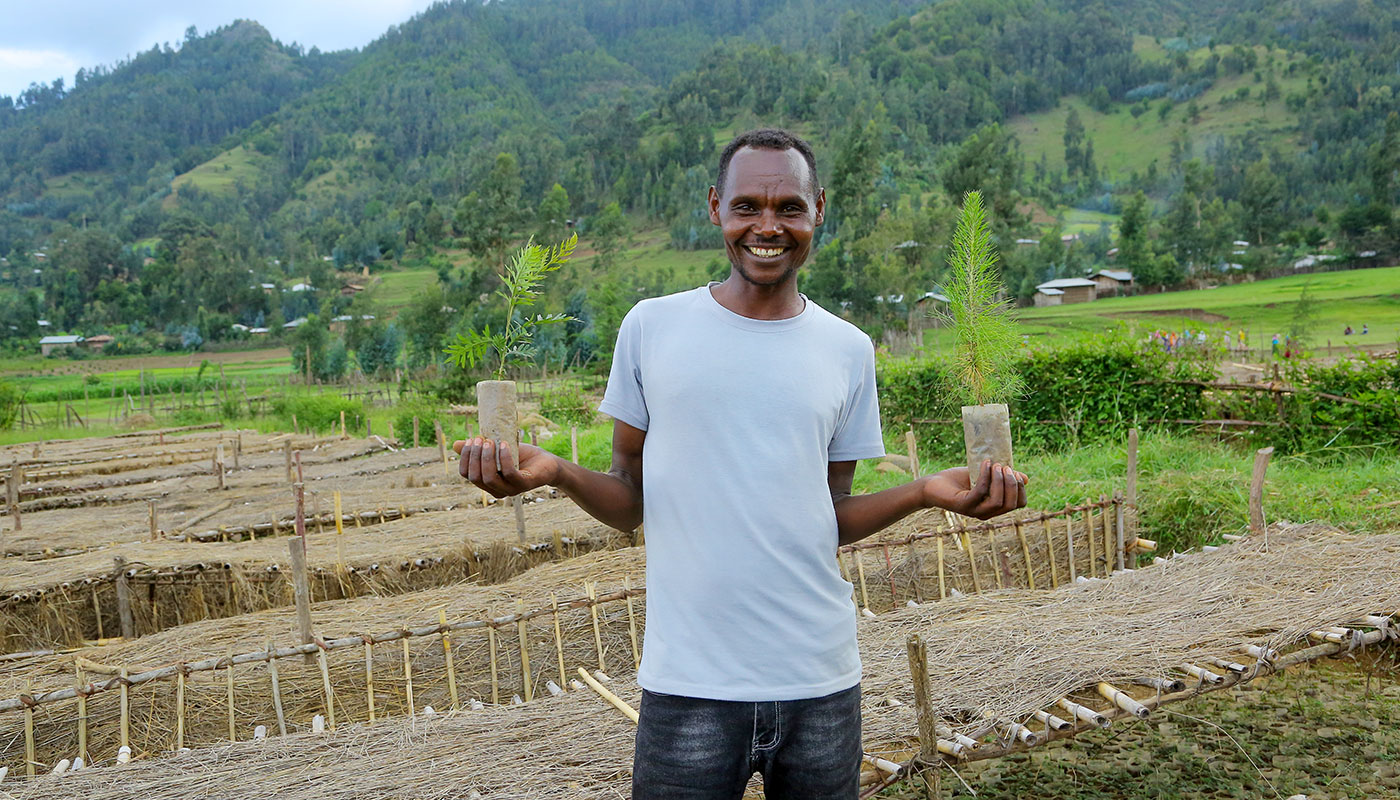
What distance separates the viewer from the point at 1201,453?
977cm

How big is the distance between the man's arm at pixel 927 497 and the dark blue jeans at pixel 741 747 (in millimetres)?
323

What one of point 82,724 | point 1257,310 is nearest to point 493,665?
point 82,724

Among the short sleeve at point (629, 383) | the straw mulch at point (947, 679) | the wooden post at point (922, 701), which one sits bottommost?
the straw mulch at point (947, 679)

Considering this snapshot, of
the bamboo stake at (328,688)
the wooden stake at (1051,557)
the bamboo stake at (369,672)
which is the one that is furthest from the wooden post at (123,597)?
the wooden stake at (1051,557)

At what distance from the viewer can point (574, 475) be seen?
5.77 feet

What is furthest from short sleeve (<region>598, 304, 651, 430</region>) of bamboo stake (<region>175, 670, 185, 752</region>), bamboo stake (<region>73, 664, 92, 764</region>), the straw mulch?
bamboo stake (<region>73, 664, 92, 764</region>)

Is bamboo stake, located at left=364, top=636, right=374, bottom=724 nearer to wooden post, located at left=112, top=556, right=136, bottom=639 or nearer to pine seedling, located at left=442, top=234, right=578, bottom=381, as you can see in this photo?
pine seedling, located at left=442, top=234, right=578, bottom=381

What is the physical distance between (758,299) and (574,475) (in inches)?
18.6

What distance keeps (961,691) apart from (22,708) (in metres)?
4.32

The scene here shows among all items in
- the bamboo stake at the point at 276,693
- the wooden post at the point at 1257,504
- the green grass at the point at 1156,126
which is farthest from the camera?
the green grass at the point at 1156,126

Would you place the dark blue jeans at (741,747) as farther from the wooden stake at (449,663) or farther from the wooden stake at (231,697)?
the wooden stake at (231,697)

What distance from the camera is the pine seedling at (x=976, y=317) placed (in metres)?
2.31

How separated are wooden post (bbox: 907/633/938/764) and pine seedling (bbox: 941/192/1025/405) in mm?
1176

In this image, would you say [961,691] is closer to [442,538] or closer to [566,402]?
[442,538]
